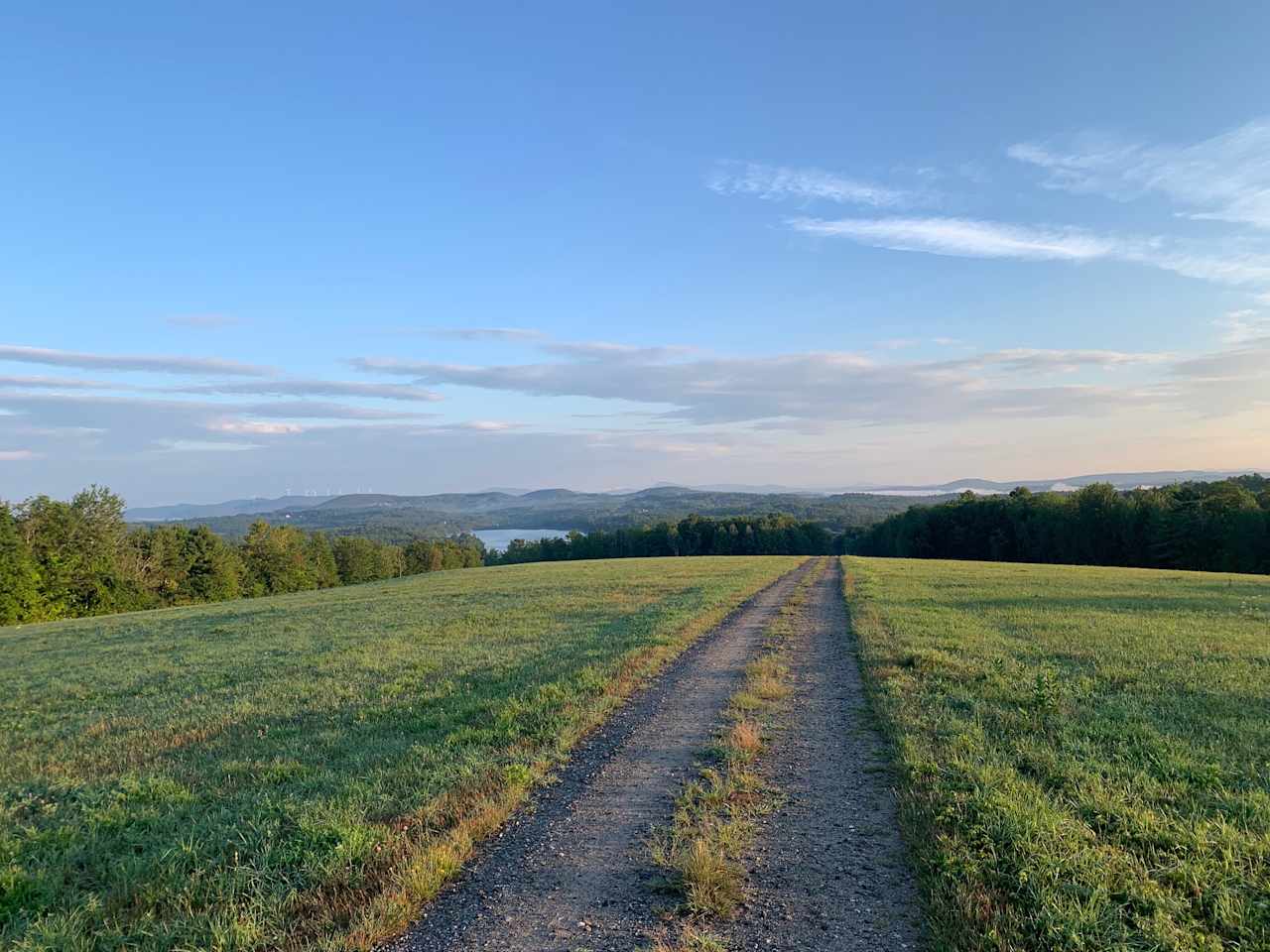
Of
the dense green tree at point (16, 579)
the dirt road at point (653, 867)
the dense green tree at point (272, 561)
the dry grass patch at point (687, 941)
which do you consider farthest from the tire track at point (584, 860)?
the dense green tree at point (272, 561)

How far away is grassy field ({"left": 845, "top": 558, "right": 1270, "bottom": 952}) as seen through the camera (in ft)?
15.3

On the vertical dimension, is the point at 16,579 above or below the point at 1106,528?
below

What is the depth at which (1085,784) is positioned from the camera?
22.7 ft

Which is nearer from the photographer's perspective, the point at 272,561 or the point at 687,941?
the point at 687,941

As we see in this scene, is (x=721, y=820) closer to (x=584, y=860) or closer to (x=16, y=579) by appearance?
(x=584, y=860)

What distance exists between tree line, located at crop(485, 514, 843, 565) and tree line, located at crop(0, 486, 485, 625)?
36343 mm

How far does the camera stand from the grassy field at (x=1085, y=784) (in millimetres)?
4660

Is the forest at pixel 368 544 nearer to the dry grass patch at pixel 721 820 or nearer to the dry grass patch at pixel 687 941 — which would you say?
the dry grass patch at pixel 721 820

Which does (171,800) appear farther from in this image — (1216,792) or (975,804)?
(1216,792)

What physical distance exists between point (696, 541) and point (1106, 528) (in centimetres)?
6390

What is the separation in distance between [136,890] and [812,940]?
5.56 m

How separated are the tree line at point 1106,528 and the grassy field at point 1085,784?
2656 inches

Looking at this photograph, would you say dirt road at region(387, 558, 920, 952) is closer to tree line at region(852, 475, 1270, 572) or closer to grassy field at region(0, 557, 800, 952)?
grassy field at region(0, 557, 800, 952)

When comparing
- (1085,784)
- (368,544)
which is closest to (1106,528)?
(1085,784)
